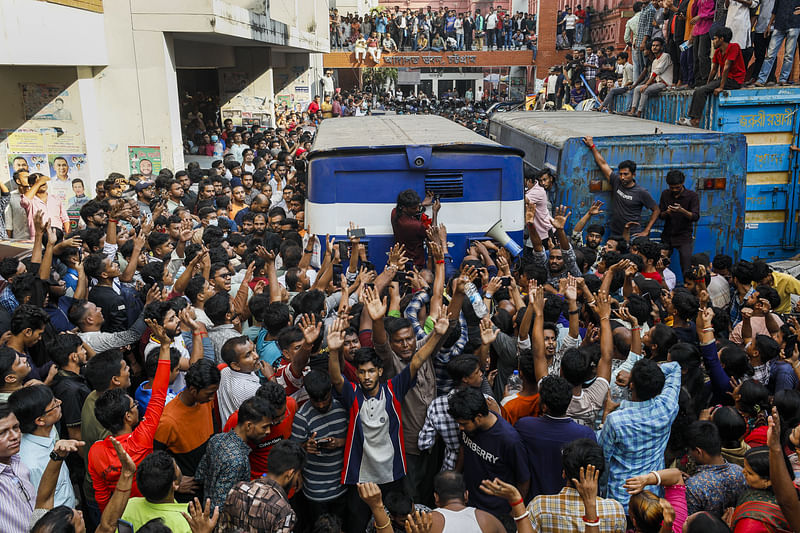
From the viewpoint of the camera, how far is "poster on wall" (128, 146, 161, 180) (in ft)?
38.9

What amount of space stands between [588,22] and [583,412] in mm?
27661

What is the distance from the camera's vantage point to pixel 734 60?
8.96 meters

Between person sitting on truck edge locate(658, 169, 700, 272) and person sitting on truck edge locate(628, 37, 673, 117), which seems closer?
person sitting on truck edge locate(658, 169, 700, 272)

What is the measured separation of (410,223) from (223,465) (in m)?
3.19

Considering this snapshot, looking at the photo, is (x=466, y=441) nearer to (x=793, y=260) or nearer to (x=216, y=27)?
(x=793, y=260)

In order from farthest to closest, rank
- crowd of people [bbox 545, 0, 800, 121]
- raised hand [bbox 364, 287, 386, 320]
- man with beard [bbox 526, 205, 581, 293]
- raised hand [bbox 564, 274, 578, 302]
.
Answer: crowd of people [bbox 545, 0, 800, 121] → man with beard [bbox 526, 205, 581, 293] → raised hand [bbox 564, 274, 578, 302] → raised hand [bbox 364, 287, 386, 320]

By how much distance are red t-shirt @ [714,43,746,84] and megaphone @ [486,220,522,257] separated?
480cm

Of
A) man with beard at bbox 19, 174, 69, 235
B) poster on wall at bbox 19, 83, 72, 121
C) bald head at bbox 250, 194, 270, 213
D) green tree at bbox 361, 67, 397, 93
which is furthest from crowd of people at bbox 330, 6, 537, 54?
bald head at bbox 250, 194, 270, 213

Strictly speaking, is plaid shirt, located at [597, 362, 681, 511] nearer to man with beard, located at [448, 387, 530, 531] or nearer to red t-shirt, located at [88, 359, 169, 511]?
man with beard, located at [448, 387, 530, 531]

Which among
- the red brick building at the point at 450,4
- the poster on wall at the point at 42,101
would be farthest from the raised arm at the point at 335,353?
the red brick building at the point at 450,4

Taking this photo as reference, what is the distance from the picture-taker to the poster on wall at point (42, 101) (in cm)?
1070

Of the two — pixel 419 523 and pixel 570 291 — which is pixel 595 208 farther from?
pixel 419 523

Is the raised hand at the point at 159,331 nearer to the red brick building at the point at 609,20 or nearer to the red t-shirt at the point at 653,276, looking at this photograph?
the red t-shirt at the point at 653,276

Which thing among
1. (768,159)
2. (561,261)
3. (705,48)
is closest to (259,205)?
(561,261)
